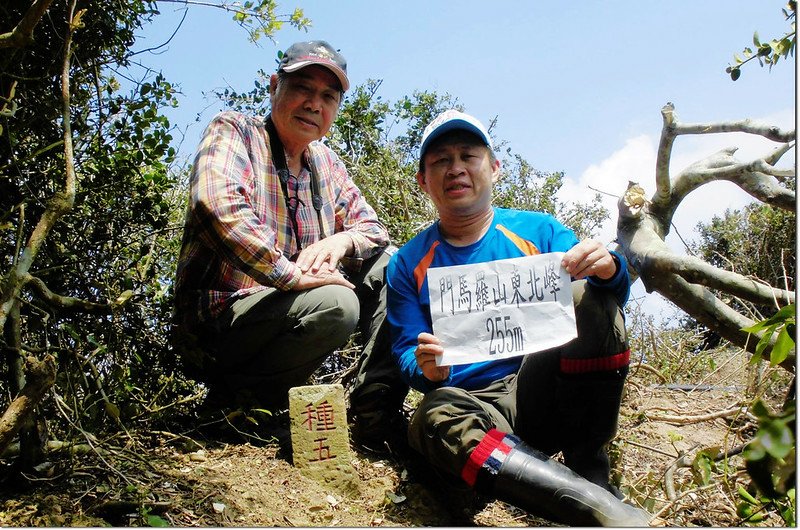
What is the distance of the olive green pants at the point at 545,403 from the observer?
249 cm

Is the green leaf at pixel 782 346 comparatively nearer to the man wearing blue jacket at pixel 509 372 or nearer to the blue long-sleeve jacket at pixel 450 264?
the man wearing blue jacket at pixel 509 372

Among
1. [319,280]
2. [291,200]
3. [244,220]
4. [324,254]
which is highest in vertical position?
[291,200]

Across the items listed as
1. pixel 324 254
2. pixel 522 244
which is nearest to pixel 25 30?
pixel 324 254

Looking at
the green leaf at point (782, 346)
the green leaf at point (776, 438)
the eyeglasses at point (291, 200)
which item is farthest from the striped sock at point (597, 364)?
the green leaf at point (776, 438)

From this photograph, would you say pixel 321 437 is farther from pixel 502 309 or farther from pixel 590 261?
pixel 590 261

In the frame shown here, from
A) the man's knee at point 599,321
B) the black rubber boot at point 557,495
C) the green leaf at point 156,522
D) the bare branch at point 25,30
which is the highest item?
the bare branch at point 25,30

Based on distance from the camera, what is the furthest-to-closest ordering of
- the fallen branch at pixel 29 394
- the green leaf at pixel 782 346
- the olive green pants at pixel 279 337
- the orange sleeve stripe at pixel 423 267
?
the olive green pants at pixel 279 337
the orange sleeve stripe at pixel 423 267
the fallen branch at pixel 29 394
the green leaf at pixel 782 346

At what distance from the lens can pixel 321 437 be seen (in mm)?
2957

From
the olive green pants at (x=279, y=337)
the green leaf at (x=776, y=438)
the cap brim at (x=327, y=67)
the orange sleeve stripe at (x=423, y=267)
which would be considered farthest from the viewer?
the cap brim at (x=327, y=67)

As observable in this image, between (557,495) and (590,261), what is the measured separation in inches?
30.9

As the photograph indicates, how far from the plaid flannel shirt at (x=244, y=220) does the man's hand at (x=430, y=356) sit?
2.60ft

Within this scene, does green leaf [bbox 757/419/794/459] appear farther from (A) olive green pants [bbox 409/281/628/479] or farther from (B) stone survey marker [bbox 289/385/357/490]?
(B) stone survey marker [bbox 289/385/357/490]

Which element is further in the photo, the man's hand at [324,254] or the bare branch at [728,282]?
the bare branch at [728,282]

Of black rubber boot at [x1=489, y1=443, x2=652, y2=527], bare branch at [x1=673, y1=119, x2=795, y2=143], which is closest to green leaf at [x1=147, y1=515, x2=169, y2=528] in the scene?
black rubber boot at [x1=489, y1=443, x2=652, y2=527]
